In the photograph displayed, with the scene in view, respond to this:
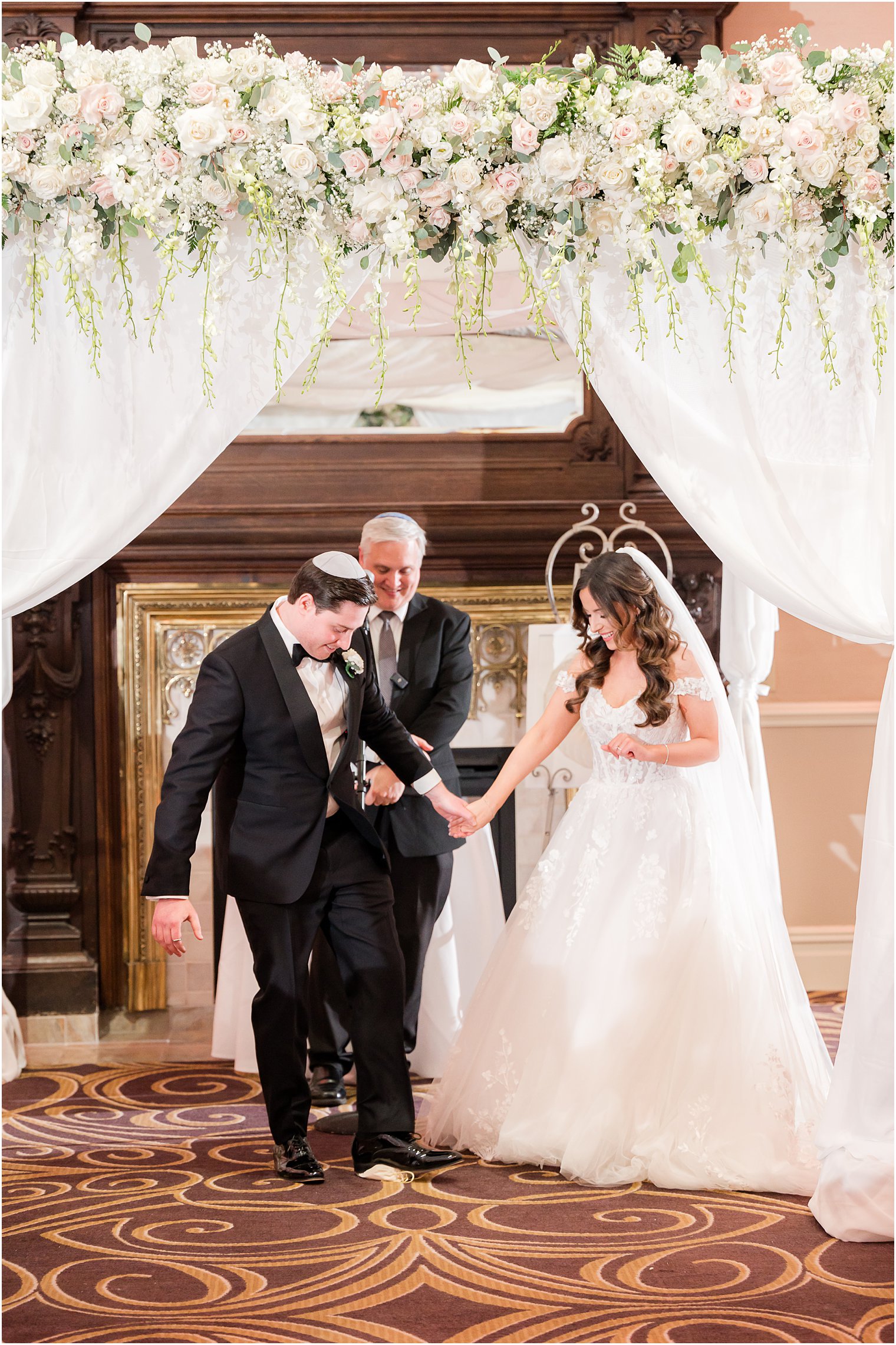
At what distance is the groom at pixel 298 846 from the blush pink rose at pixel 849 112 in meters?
1.57

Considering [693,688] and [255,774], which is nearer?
[255,774]

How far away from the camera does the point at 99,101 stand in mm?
2982

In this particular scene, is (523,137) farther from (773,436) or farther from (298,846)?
(298,846)

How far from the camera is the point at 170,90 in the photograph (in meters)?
3.02

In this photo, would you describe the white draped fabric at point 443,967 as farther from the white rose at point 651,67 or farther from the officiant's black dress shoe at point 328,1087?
the white rose at point 651,67

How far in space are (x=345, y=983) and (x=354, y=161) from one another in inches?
84.3

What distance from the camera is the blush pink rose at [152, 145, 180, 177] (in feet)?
9.79

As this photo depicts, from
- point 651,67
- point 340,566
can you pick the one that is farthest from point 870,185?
point 340,566

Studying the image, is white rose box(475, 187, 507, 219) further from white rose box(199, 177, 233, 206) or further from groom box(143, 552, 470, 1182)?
groom box(143, 552, 470, 1182)

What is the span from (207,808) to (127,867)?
40 centimetres

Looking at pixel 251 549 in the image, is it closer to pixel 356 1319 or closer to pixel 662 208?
pixel 662 208

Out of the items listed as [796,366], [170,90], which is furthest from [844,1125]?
[170,90]

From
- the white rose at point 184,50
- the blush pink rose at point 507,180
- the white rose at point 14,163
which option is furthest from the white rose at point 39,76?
the blush pink rose at point 507,180

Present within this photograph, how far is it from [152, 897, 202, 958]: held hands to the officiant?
Answer: 0.91 metres
